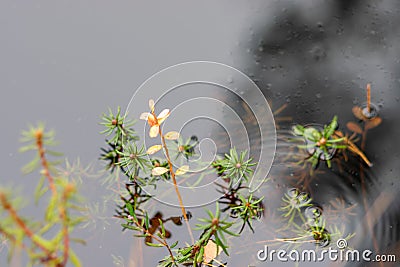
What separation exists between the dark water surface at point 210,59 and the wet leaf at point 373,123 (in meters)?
0.02

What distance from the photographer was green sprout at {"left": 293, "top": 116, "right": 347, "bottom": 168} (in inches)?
75.1

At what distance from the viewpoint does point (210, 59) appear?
2225mm

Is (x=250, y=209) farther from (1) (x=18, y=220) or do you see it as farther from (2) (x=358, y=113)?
(1) (x=18, y=220)

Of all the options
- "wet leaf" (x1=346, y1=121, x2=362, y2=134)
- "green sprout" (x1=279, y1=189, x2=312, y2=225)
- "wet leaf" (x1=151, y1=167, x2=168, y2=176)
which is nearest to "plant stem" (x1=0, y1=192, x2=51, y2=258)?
"wet leaf" (x1=151, y1=167, x2=168, y2=176)

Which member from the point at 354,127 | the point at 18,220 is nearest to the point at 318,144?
the point at 354,127

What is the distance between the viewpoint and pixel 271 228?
186cm

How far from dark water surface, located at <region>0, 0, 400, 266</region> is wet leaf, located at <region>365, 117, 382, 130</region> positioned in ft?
0.08

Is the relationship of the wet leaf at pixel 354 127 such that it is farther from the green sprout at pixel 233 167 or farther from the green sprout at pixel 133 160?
the green sprout at pixel 133 160

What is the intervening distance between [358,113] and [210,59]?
71cm

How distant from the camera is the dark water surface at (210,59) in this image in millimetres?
1929

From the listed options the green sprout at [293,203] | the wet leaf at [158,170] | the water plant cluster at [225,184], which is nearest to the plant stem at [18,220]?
the water plant cluster at [225,184]

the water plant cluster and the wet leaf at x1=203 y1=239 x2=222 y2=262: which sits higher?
the water plant cluster

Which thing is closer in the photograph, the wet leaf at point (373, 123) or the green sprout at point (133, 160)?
the green sprout at point (133, 160)

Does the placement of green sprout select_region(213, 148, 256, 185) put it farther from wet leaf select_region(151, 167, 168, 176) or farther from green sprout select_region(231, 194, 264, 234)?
wet leaf select_region(151, 167, 168, 176)
